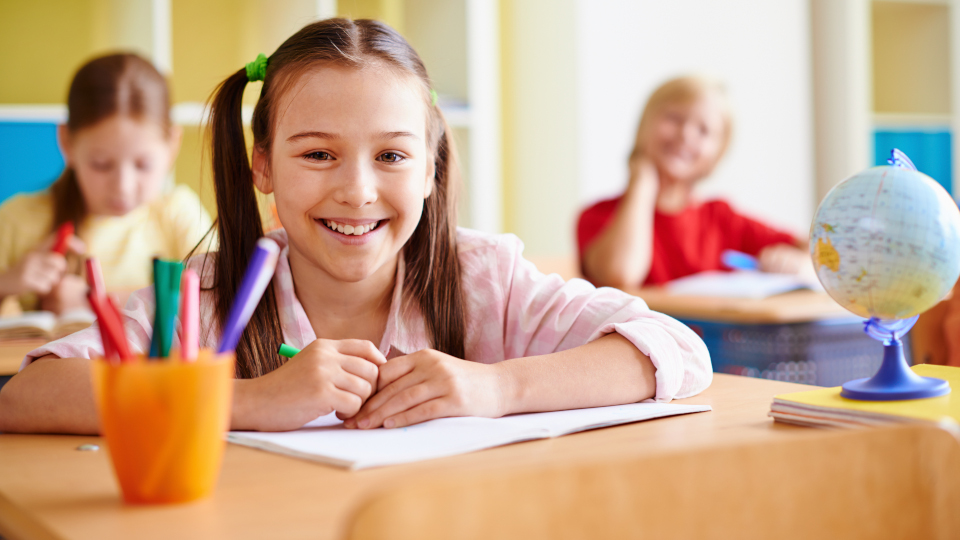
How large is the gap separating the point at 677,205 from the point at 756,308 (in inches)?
38.7

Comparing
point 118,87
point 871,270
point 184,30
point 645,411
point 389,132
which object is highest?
point 184,30

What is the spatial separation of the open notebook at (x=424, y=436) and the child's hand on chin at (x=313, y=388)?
1 cm

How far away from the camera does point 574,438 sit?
28.5 inches

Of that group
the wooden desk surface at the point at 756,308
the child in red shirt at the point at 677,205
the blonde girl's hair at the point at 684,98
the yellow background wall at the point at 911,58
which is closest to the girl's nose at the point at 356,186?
the wooden desk surface at the point at 756,308

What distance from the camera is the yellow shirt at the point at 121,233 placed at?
2.16 meters

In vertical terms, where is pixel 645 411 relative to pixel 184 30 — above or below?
below

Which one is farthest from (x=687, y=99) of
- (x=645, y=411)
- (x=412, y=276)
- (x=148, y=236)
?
(x=645, y=411)

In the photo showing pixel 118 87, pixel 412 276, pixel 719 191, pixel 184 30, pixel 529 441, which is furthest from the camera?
pixel 719 191

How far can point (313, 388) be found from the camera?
752mm

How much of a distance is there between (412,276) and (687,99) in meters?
1.76

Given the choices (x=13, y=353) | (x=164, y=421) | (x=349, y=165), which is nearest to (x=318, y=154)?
(x=349, y=165)

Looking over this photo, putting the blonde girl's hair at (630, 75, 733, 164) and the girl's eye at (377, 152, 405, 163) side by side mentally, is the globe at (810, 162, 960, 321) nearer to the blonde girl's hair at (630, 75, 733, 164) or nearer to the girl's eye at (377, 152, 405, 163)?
the girl's eye at (377, 152, 405, 163)

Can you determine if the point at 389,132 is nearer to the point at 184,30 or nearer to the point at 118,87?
the point at 118,87

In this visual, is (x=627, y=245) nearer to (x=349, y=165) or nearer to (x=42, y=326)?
(x=42, y=326)
